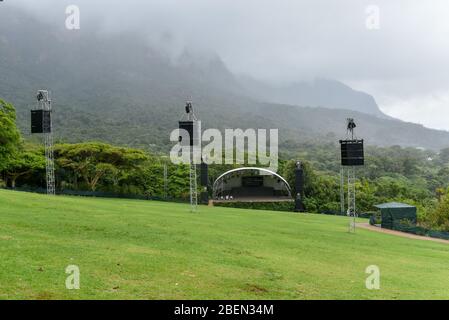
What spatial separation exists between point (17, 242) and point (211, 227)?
8.89 m

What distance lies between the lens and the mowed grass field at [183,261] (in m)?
8.77

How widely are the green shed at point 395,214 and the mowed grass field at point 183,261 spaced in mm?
10683

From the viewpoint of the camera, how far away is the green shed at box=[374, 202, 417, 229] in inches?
1174

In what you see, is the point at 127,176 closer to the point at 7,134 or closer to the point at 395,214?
the point at 7,134

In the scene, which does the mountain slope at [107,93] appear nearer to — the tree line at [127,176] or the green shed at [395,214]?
the tree line at [127,176]

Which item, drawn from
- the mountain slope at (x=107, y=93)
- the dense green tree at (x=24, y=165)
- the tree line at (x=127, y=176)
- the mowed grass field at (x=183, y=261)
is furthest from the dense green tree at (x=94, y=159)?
the mountain slope at (x=107, y=93)

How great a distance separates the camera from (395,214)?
30.3 metres

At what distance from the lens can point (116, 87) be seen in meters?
143

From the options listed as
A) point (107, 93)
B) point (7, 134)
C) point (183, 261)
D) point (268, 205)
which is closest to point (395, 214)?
point (268, 205)

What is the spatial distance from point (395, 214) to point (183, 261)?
22777 mm

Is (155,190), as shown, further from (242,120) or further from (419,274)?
(242,120)
